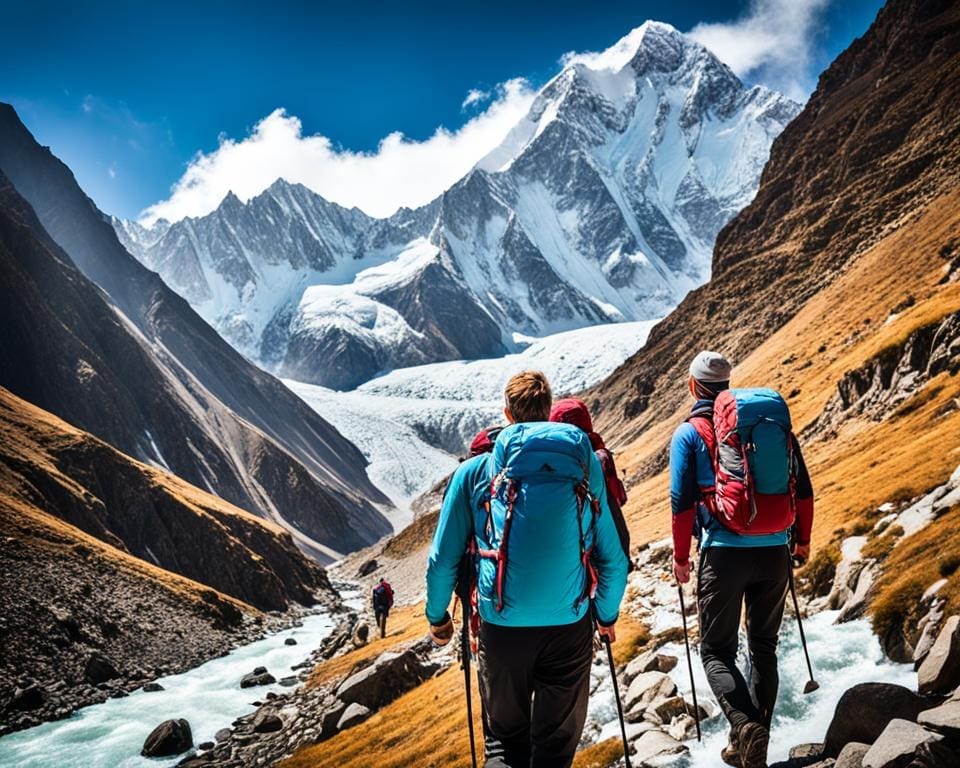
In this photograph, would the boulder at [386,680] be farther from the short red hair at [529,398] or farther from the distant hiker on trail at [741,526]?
the short red hair at [529,398]

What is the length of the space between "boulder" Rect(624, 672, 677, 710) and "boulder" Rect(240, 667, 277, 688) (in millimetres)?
32210

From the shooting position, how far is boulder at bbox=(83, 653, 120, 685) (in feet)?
116

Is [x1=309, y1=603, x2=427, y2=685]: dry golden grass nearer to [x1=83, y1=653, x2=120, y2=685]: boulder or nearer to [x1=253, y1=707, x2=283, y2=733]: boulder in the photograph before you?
[x1=253, y1=707, x2=283, y2=733]: boulder

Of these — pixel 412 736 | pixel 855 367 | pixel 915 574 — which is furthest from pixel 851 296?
pixel 915 574

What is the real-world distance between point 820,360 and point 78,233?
203338 millimetres

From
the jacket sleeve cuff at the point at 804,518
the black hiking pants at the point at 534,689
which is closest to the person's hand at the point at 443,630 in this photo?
the black hiking pants at the point at 534,689

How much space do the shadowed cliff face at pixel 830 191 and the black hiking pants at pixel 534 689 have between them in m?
78.9

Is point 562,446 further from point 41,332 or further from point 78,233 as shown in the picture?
point 78,233

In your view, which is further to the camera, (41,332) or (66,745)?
(41,332)

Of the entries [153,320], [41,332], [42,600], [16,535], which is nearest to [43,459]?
[16,535]

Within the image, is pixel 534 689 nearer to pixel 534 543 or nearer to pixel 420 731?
pixel 534 543

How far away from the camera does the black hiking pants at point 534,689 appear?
15.9ft

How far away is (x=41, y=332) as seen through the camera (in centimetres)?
10106

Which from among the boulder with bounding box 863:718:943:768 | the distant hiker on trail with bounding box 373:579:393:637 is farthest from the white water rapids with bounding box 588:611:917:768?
the distant hiker on trail with bounding box 373:579:393:637
